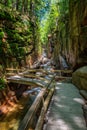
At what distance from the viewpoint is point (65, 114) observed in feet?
21.6

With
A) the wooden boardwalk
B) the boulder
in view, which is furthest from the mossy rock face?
the wooden boardwalk

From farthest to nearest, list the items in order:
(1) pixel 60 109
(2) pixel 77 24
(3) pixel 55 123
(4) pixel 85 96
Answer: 1. (2) pixel 77 24
2. (4) pixel 85 96
3. (1) pixel 60 109
4. (3) pixel 55 123

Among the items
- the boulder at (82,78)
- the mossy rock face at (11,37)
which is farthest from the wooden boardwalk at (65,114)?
the mossy rock face at (11,37)

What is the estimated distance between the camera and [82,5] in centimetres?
1161

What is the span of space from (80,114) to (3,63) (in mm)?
10772

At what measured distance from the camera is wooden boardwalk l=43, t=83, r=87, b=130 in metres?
5.54

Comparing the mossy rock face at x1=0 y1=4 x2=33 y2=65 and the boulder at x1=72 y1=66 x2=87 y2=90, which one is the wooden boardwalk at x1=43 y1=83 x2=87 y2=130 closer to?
the boulder at x1=72 y1=66 x2=87 y2=90

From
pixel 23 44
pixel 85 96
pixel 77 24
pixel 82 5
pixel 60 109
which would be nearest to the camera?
pixel 60 109

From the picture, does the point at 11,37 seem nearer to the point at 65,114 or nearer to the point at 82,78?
the point at 82,78

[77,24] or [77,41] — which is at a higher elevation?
[77,24]

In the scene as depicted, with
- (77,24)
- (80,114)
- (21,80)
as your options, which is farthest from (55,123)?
(77,24)

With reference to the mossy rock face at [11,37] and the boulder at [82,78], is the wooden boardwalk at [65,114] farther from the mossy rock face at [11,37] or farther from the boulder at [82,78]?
the mossy rock face at [11,37]

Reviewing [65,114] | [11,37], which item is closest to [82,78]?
[65,114]

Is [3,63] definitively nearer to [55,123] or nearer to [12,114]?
[12,114]
